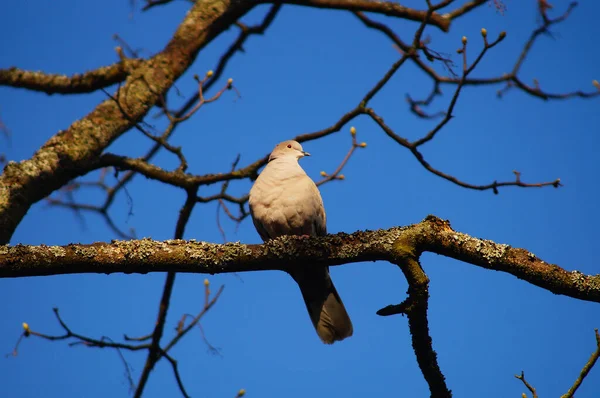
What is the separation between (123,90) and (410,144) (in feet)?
8.19

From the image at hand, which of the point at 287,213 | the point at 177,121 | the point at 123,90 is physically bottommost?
the point at 287,213

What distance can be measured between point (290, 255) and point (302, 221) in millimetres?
1490

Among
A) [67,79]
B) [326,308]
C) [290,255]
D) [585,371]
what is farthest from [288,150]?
[585,371]

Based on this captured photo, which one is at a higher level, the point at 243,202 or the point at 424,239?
the point at 243,202

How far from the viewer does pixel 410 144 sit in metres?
4.96

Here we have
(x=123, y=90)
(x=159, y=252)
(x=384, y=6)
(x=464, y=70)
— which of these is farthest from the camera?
(x=384, y=6)

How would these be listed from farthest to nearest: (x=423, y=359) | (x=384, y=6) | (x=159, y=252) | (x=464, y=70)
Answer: (x=384, y=6), (x=464, y=70), (x=159, y=252), (x=423, y=359)

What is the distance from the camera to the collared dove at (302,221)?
187 inches

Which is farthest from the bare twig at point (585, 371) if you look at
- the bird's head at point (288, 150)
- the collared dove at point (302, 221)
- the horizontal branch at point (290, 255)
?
the bird's head at point (288, 150)

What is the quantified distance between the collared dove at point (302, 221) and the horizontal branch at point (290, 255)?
1156 mm

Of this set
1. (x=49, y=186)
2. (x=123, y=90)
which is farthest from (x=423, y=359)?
(x=123, y=90)

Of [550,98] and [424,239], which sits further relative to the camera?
[550,98]

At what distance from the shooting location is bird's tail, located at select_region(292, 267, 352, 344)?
4.73m

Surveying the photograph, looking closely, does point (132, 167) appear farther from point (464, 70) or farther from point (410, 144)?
point (464, 70)
